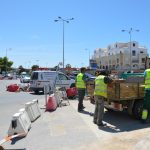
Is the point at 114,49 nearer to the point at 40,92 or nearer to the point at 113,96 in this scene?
the point at 40,92

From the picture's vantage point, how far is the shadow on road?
34.4 ft

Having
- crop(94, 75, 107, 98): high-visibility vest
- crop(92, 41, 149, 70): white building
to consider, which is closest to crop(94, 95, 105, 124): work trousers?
crop(94, 75, 107, 98): high-visibility vest

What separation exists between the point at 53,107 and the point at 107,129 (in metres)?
5.32

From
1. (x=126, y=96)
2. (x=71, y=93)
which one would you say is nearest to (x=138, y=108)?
(x=126, y=96)

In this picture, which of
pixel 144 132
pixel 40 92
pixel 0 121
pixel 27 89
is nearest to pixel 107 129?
pixel 144 132

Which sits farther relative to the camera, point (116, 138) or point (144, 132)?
point (144, 132)

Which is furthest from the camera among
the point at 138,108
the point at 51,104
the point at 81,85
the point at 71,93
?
the point at 71,93

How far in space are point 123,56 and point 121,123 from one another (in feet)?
397

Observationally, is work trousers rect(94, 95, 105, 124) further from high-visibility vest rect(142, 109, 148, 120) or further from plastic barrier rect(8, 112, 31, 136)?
plastic barrier rect(8, 112, 31, 136)

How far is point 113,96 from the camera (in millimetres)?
11516

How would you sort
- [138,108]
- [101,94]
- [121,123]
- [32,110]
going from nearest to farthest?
[101,94] < [121,123] < [138,108] < [32,110]

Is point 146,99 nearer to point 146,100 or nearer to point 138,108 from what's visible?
point 146,100

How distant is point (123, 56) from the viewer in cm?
13112

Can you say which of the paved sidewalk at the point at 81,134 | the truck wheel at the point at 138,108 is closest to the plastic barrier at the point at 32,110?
the paved sidewalk at the point at 81,134
